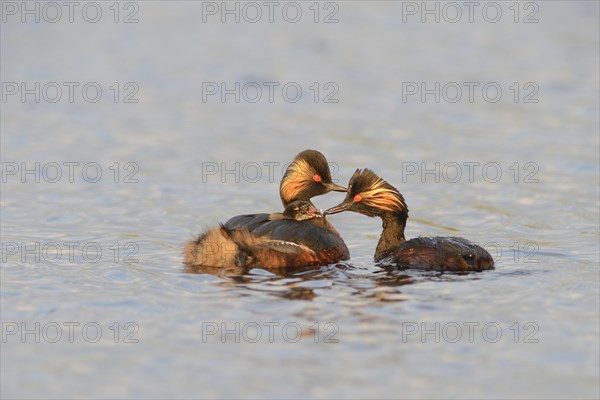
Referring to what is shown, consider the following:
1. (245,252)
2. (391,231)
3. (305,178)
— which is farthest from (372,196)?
(245,252)

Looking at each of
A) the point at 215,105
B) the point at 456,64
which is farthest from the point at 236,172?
the point at 456,64

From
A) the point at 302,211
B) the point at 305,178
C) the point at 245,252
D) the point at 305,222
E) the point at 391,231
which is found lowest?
the point at 245,252

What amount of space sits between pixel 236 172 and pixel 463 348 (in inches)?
334

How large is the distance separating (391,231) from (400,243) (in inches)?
8.1

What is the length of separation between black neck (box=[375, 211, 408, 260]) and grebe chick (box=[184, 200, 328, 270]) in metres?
0.90

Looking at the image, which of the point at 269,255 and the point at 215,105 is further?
the point at 215,105

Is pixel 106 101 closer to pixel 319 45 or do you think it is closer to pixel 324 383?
pixel 319 45

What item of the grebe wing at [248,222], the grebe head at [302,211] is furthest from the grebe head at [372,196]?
the grebe wing at [248,222]

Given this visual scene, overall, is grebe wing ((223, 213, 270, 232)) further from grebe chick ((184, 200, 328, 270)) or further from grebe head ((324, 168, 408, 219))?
grebe head ((324, 168, 408, 219))

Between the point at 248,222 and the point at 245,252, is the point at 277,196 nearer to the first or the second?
the point at 248,222

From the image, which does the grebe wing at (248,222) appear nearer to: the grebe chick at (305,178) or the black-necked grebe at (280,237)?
the black-necked grebe at (280,237)

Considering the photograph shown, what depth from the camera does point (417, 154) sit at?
60.4 feet

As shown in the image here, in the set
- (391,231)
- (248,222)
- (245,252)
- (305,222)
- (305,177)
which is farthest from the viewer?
(305,177)

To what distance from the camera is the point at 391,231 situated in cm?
1293
